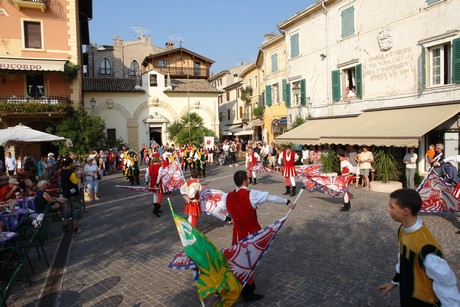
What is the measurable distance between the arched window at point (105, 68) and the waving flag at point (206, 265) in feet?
157

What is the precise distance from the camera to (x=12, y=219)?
7062 mm

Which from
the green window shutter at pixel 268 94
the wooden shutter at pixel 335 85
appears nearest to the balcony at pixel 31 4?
the green window shutter at pixel 268 94

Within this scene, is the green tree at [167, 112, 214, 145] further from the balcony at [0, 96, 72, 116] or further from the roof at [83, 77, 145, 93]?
the balcony at [0, 96, 72, 116]

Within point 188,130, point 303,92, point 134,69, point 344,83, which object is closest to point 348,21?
point 344,83

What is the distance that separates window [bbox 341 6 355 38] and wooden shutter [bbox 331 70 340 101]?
1.98 meters

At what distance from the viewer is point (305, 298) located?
4.94 m

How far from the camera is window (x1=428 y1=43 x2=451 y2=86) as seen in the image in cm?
1393

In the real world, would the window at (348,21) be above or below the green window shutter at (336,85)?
above

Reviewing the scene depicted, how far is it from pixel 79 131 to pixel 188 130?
36.3ft

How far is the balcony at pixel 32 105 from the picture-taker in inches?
918

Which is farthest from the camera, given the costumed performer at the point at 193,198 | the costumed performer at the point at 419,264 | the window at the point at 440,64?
the window at the point at 440,64

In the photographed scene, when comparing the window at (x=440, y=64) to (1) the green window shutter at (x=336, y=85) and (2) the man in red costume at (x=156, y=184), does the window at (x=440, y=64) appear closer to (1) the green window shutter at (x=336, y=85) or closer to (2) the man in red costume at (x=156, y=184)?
(1) the green window shutter at (x=336, y=85)

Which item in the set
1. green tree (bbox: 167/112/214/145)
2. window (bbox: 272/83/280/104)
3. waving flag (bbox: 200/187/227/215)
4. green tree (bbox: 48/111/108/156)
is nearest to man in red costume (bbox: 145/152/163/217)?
waving flag (bbox: 200/187/227/215)

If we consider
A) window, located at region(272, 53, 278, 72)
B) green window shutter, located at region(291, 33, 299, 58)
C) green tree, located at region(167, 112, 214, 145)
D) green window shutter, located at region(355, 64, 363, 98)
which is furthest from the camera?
green tree, located at region(167, 112, 214, 145)
